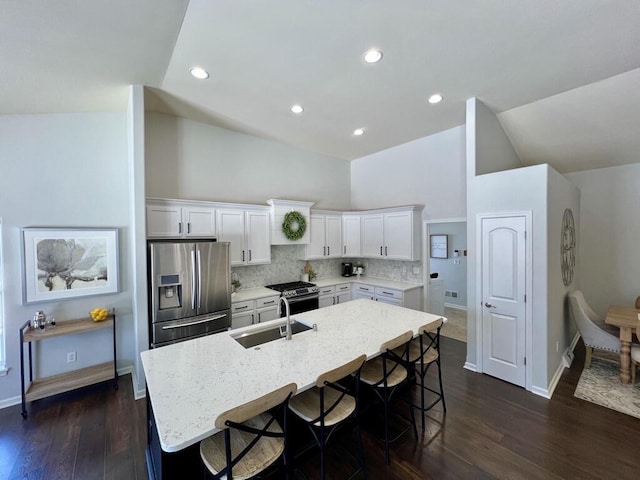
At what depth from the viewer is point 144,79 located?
113 inches

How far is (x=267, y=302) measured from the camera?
4.17 metres

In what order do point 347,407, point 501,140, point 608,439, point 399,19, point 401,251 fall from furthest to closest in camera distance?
point 401,251, point 501,140, point 608,439, point 399,19, point 347,407

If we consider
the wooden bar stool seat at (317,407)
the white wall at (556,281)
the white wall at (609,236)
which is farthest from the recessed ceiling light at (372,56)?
the white wall at (609,236)

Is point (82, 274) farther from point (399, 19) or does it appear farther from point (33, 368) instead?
point (399, 19)

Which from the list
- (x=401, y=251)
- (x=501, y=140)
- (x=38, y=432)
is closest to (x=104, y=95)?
(x=38, y=432)

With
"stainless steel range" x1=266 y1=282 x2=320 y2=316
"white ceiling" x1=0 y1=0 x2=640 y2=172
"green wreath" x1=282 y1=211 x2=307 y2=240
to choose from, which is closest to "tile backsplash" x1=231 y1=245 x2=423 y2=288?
"stainless steel range" x1=266 y1=282 x2=320 y2=316

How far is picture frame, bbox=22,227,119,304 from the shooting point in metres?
2.98

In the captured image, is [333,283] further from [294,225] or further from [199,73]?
[199,73]

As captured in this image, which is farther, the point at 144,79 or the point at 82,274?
the point at 82,274

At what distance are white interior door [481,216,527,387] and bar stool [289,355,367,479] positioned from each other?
7.71 ft

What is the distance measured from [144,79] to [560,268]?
5.45m

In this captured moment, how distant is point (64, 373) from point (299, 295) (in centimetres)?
306

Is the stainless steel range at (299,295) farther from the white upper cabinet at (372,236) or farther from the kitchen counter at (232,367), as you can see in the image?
the kitchen counter at (232,367)

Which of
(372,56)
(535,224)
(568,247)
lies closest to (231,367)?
(372,56)
